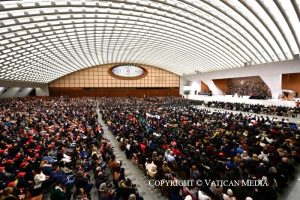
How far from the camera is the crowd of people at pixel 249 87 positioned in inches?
1587

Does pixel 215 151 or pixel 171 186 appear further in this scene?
pixel 215 151

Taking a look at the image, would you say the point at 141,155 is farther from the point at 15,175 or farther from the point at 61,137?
the point at 61,137

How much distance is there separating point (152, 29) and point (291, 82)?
76.5ft

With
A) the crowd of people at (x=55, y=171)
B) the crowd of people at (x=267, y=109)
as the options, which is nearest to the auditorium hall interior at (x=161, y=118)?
the crowd of people at (x=55, y=171)

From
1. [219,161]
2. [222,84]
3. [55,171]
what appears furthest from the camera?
[222,84]

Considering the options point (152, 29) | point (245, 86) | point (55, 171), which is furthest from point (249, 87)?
point (55, 171)

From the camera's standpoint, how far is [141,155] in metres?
9.86

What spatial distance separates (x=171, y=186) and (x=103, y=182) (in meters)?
2.40

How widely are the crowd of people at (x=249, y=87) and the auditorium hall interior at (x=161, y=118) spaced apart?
0.75ft

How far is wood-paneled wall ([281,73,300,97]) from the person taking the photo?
32.0m

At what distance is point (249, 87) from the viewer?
143 ft

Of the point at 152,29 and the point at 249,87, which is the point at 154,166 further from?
the point at 249,87

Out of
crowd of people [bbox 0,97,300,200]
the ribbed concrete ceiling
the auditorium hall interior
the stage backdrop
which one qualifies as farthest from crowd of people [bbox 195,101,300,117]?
crowd of people [bbox 0,97,300,200]

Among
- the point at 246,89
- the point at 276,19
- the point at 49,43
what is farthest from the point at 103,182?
the point at 246,89
